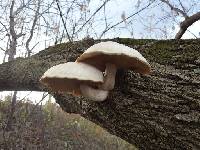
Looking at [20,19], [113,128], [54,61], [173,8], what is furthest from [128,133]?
[20,19]

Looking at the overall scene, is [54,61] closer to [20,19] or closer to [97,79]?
[97,79]

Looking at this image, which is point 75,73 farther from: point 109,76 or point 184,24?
point 184,24

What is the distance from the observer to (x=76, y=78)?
1.67 m

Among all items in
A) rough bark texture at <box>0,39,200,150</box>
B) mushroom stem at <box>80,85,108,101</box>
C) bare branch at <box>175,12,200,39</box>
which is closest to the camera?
mushroom stem at <box>80,85,108,101</box>

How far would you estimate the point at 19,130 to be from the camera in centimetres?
713

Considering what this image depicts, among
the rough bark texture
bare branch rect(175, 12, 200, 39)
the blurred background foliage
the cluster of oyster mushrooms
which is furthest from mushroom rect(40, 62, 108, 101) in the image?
the blurred background foliage

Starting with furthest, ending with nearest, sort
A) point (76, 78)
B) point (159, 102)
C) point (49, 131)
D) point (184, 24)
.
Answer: point (49, 131), point (184, 24), point (159, 102), point (76, 78)

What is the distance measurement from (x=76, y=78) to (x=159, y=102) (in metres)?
0.63

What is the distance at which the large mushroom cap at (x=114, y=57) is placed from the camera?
5.56 ft

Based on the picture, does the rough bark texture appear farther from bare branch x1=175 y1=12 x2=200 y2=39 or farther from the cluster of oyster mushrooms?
bare branch x1=175 y1=12 x2=200 y2=39

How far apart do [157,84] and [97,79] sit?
1.74ft

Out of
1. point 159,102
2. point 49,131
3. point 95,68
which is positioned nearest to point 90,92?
point 95,68

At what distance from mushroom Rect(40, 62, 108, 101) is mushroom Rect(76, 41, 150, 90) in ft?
0.18

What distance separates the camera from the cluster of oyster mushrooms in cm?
169
